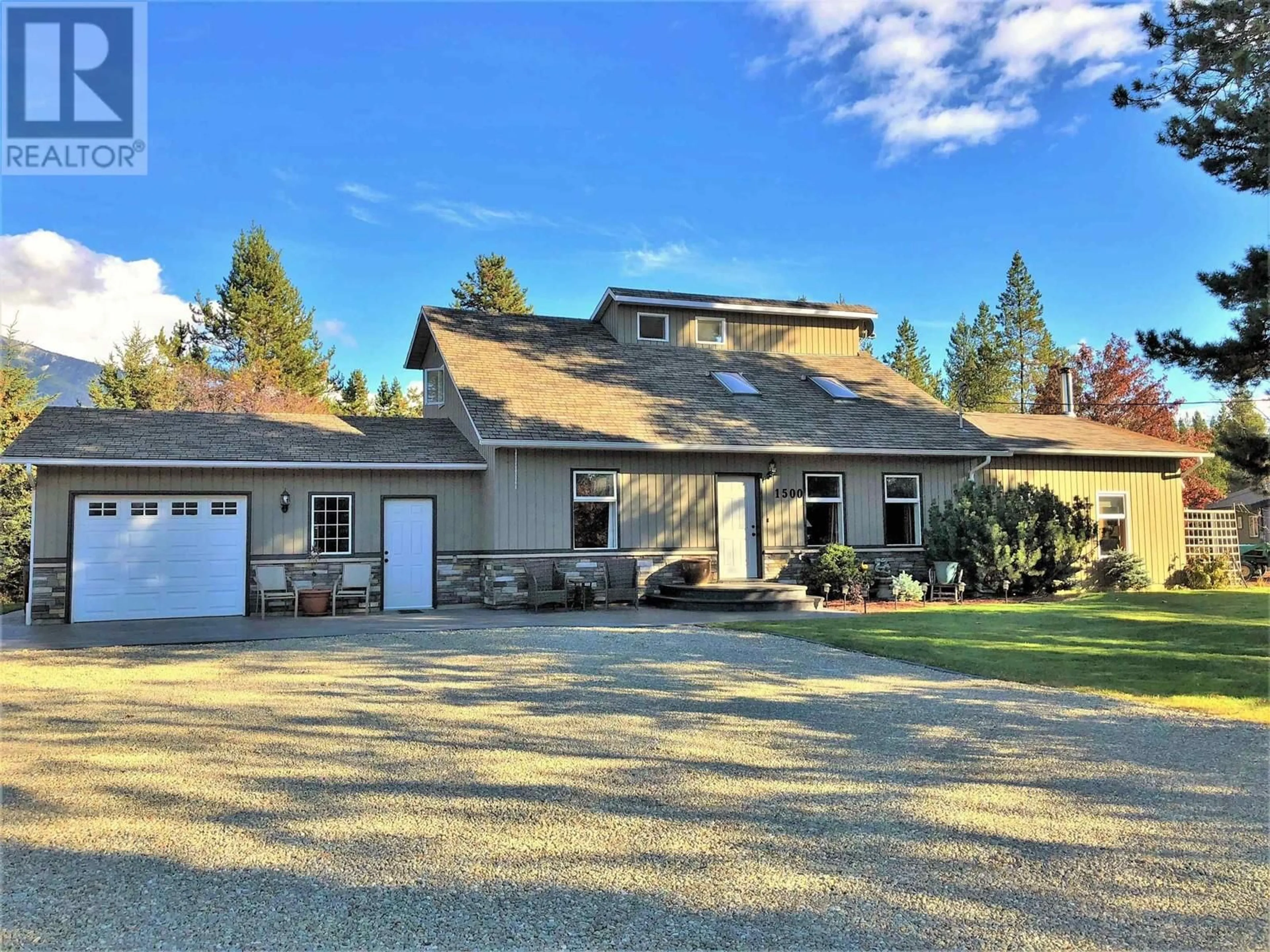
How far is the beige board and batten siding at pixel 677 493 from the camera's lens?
14.7m

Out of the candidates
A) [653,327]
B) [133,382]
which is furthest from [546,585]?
[133,382]

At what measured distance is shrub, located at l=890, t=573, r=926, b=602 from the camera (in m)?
→ 15.1

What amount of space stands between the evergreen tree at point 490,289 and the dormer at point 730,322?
19883 mm

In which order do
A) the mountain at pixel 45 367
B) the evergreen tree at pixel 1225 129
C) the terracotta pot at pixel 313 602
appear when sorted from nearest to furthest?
the evergreen tree at pixel 1225 129, the terracotta pot at pixel 313 602, the mountain at pixel 45 367

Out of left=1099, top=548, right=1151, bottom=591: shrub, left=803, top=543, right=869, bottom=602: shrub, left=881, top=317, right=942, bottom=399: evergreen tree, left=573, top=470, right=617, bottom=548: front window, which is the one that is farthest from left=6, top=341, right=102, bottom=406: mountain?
left=881, top=317, right=942, bottom=399: evergreen tree

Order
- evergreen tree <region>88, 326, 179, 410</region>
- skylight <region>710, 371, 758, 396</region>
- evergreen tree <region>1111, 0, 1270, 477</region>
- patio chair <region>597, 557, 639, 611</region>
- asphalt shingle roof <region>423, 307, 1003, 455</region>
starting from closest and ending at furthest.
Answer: evergreen tree <region>1111, 0, 1270, 477</region> → patio chair <region>597, 557, 639, 611</region> → asphalt shingle roof <region>423, 307, 1003, 455</region> → skylight <region>710, 371, 758, 396</region> → evergreen tree <region>88, 326, 179, 410</region>

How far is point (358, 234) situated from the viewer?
25766mm

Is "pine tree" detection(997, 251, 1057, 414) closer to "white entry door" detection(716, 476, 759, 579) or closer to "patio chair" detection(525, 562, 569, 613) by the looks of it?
"white entry door" detection(716, 476, 759, 579)

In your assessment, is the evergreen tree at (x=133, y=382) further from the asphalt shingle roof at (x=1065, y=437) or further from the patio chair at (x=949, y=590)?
the asphalt shingle roof at (x=1065, y=437)

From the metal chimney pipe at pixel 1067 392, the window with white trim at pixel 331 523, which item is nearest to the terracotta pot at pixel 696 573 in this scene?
the window with white trim at pixel 331 523

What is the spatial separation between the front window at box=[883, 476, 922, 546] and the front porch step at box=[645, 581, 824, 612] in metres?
3.06

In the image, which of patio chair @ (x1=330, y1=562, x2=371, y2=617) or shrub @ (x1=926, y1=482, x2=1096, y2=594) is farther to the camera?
shrub @ (x1=926, y1=482, x2=1096, y2=594)

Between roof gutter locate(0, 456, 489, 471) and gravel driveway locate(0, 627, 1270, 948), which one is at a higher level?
roof gutter locate(0, 456, 489, 471)

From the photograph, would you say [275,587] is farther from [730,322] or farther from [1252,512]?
[1252,512]
